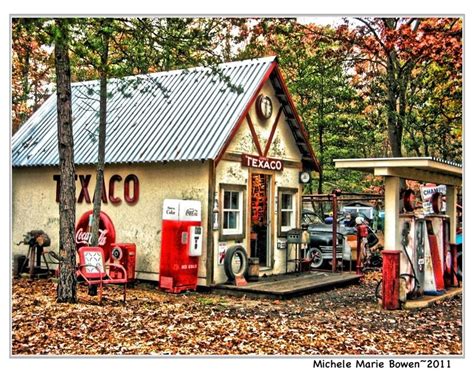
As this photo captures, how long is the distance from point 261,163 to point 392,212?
405 cm

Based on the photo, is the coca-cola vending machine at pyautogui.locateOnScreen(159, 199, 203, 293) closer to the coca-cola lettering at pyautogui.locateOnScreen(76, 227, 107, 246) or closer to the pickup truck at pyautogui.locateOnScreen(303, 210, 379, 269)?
the coca-cola lettering at pyautogui.locateOnScreen(76, 227, 107, 246)

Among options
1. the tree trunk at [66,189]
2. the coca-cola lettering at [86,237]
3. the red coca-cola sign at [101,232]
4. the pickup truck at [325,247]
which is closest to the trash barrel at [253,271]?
the red coca-cola sign at [101,232]

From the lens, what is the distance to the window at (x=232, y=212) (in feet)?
44.0

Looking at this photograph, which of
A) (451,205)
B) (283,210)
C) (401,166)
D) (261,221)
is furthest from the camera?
(283,210)

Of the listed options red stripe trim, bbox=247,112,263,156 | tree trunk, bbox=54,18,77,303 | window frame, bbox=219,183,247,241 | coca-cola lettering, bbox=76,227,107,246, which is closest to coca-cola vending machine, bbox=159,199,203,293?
window frame, bbox=219,183,247,241

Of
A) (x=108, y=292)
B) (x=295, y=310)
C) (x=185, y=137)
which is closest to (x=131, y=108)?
(x=185, y=137)

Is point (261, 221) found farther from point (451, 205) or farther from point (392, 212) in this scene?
point (392, 212)

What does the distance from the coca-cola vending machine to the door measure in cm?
278

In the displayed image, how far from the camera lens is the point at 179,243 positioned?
12352 mm

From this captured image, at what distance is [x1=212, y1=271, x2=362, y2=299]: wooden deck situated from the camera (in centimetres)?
1220

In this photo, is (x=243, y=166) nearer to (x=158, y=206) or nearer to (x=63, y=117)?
(x=158, y=206)

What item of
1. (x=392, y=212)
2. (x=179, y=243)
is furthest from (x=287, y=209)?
(x=392, y=212)

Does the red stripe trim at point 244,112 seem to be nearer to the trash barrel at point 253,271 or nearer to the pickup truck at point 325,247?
the trash barrel at point 253,271

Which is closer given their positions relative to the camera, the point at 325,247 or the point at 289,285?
the point at 289,285
